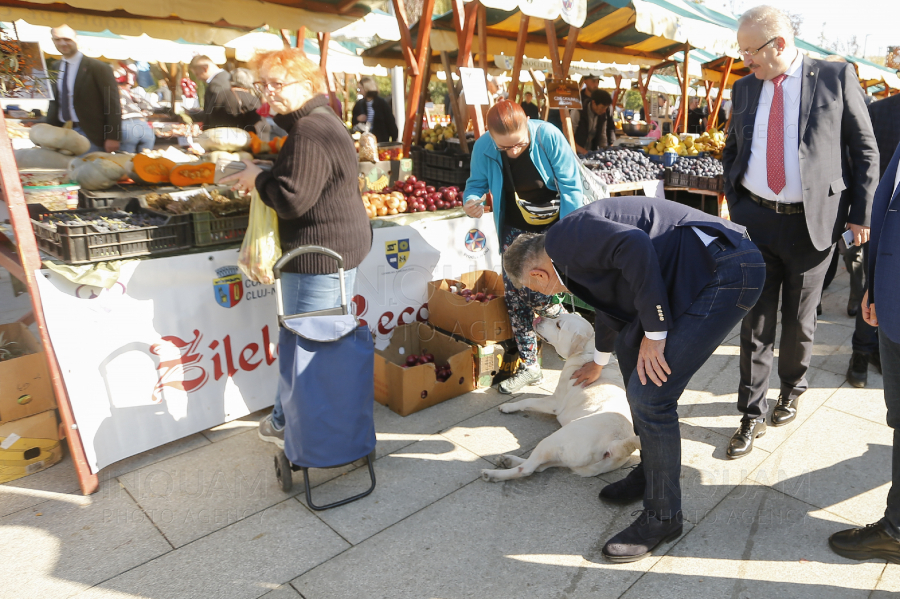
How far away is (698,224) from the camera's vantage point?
2.25 metres

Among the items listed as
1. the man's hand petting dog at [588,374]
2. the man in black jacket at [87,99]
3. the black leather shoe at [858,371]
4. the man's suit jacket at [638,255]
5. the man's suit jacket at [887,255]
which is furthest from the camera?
the man in black jacket at [87,99]

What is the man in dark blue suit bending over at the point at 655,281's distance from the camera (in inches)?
84.0

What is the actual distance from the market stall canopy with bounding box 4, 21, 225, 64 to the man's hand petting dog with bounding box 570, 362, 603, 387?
31.7ft

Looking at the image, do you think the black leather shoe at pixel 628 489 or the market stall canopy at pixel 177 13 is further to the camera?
the market stall canopy at pixel 177 13

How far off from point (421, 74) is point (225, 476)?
174 inches

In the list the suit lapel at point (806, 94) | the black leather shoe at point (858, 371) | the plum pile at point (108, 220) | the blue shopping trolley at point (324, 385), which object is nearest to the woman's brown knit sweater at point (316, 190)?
the blue shopping trolley at point (324, 385)

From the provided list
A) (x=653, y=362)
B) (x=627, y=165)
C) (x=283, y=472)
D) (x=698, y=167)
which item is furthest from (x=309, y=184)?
(x=698, y=167)

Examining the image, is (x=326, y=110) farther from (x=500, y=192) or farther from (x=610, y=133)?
(x=610, y=133)

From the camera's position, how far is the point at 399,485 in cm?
308

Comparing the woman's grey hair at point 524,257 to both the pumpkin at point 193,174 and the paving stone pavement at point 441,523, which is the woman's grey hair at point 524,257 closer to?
the paving stone pavement at point 441,523

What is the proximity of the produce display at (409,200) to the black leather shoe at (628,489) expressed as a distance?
2.51 meters

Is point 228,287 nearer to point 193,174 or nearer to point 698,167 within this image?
point 193,174

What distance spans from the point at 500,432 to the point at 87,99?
15.4 ft

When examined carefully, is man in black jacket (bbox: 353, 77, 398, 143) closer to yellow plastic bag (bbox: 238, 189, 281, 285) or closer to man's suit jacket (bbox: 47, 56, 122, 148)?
man's suit jacket (bbox: 47, 56, 122, 148)
